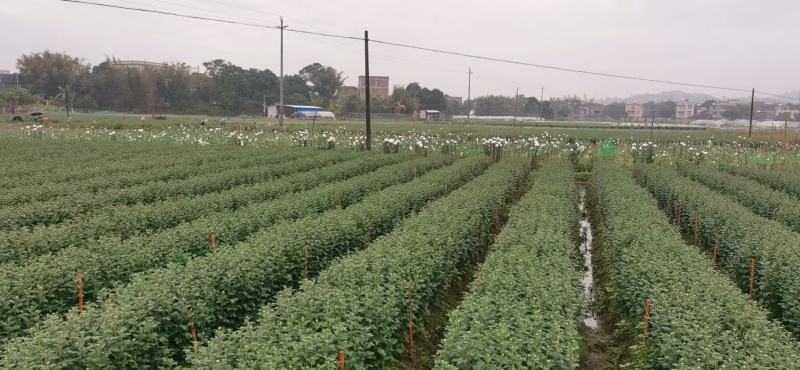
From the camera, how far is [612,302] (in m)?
10.9

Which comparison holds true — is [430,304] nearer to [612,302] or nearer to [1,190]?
[612,302]

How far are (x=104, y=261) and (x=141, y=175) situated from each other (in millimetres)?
11797

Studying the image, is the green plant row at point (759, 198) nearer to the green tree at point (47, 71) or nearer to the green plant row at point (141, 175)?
the green plant row at point (141, 175)

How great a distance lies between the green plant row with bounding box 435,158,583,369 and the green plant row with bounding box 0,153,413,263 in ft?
21.8

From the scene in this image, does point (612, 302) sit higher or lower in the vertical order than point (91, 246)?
lower

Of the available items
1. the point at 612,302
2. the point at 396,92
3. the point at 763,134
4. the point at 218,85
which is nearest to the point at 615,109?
the point at 396,92

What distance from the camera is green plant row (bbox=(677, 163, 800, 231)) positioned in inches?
601

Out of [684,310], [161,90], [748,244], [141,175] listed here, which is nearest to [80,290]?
[684,310]

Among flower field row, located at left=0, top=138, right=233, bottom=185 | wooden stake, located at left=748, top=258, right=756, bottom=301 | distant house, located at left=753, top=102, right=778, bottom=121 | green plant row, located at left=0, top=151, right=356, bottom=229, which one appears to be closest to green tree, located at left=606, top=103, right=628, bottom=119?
distant house, located at left=753, top=102, right=778, bottom=121

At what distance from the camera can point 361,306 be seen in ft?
24.4

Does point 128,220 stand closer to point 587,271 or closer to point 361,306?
point 361,306

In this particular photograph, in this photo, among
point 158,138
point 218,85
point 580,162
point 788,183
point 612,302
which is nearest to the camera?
point 612,302

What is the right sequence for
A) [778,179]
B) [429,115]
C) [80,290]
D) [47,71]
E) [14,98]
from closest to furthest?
[80,290], [778,179], [14,98], [47,71], [429,115]

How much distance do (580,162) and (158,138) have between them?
26.8 m
